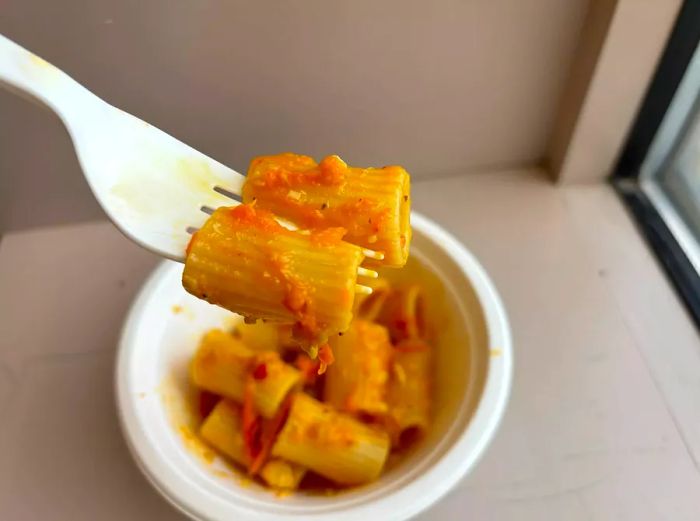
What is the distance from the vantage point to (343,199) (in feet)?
1.58

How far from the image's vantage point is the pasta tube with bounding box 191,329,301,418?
2.04 feet

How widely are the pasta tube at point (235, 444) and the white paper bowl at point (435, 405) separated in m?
0.01

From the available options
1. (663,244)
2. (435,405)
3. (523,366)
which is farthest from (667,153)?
(435,405)

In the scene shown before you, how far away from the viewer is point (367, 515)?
536mm

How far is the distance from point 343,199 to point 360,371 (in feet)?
0.72

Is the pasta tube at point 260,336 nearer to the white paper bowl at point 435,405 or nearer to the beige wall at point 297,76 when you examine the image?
the white paper bowl at point 435,405

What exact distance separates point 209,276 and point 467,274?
287 mm

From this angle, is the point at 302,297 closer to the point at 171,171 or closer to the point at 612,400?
the point at 171,171

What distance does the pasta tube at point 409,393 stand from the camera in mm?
632

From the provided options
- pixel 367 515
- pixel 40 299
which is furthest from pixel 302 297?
pixel 40 299

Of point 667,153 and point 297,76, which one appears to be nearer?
point 297,76

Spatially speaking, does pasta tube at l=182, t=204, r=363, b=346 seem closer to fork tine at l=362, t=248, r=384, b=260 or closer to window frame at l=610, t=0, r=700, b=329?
fork tine at l=362, t=248, r=384, b=260

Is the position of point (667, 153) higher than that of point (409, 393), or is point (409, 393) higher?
point (667, 153)

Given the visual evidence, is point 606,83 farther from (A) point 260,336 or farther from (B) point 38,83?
(B) point 38,83
